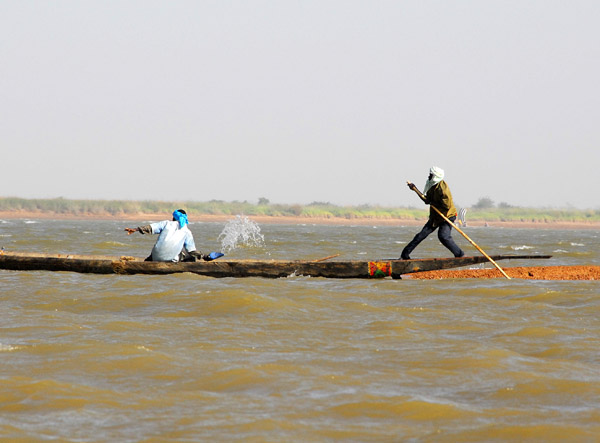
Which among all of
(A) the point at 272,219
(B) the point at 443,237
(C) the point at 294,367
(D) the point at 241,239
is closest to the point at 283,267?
(B) the point at 443,237

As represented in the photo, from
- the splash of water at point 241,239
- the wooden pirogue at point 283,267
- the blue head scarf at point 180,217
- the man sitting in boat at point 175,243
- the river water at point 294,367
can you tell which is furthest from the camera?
the splash of water at point 241,239

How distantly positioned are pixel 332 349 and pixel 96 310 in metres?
3.41

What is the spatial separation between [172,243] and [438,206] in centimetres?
423

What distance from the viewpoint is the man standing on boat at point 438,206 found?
471 inches

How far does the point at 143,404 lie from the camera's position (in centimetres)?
469

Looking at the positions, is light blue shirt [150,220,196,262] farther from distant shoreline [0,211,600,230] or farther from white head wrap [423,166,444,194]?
distant shoreline [0,211,600,230]

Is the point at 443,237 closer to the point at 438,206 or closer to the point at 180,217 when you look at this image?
the point at 438,206

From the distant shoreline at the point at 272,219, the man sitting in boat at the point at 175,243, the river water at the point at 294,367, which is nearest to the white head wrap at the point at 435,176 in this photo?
the river water at the point at 294,367

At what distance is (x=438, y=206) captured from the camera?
1204 cm

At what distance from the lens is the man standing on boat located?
39.3ft

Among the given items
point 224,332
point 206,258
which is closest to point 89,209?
point 206,258

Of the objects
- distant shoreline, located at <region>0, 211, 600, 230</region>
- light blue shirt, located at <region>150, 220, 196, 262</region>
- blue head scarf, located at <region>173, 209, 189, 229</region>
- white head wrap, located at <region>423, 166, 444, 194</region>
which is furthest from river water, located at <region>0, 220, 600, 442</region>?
distant shoreline, located at <region>0, 211, 600, 230</region>

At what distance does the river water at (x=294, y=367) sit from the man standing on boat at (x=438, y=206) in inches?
80.8

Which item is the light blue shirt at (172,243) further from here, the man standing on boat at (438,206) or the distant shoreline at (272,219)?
the distant shoreline at (272,219)
